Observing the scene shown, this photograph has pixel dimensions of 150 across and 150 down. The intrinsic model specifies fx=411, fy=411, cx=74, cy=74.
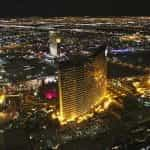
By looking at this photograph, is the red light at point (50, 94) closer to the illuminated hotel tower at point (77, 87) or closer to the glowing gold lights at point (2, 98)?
the illuminated hotel tower at point (77, 87)

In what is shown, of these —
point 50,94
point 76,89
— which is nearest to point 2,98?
point 50,94

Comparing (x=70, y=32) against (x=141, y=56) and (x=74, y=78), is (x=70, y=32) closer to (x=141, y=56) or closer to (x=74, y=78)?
(x=141, y=56)

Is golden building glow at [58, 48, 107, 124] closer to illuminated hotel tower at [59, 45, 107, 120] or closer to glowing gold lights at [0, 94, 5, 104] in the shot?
illuminated hotel tower at [59, 45, 107, 120]

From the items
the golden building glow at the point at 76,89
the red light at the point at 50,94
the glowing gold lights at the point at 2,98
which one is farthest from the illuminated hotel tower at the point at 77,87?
the glowing gold lights at the point at 2,98

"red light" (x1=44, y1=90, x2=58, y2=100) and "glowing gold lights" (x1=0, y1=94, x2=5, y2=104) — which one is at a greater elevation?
"red light" (x1=44, y1=90, x2=58, y2=100)

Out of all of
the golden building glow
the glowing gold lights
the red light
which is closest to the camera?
the golden building glow

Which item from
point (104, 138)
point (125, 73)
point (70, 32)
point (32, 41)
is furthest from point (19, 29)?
point (104, 138)

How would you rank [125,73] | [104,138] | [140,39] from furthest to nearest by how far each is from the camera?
[140,39]
[125,73]
[104,138]

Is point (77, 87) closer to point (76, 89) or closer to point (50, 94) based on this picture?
point (76, 89)

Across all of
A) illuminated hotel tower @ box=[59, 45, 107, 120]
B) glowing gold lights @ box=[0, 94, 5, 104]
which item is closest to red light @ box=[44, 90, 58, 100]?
illuminated hotel tower @ box=[59, 45, 107, 120]
